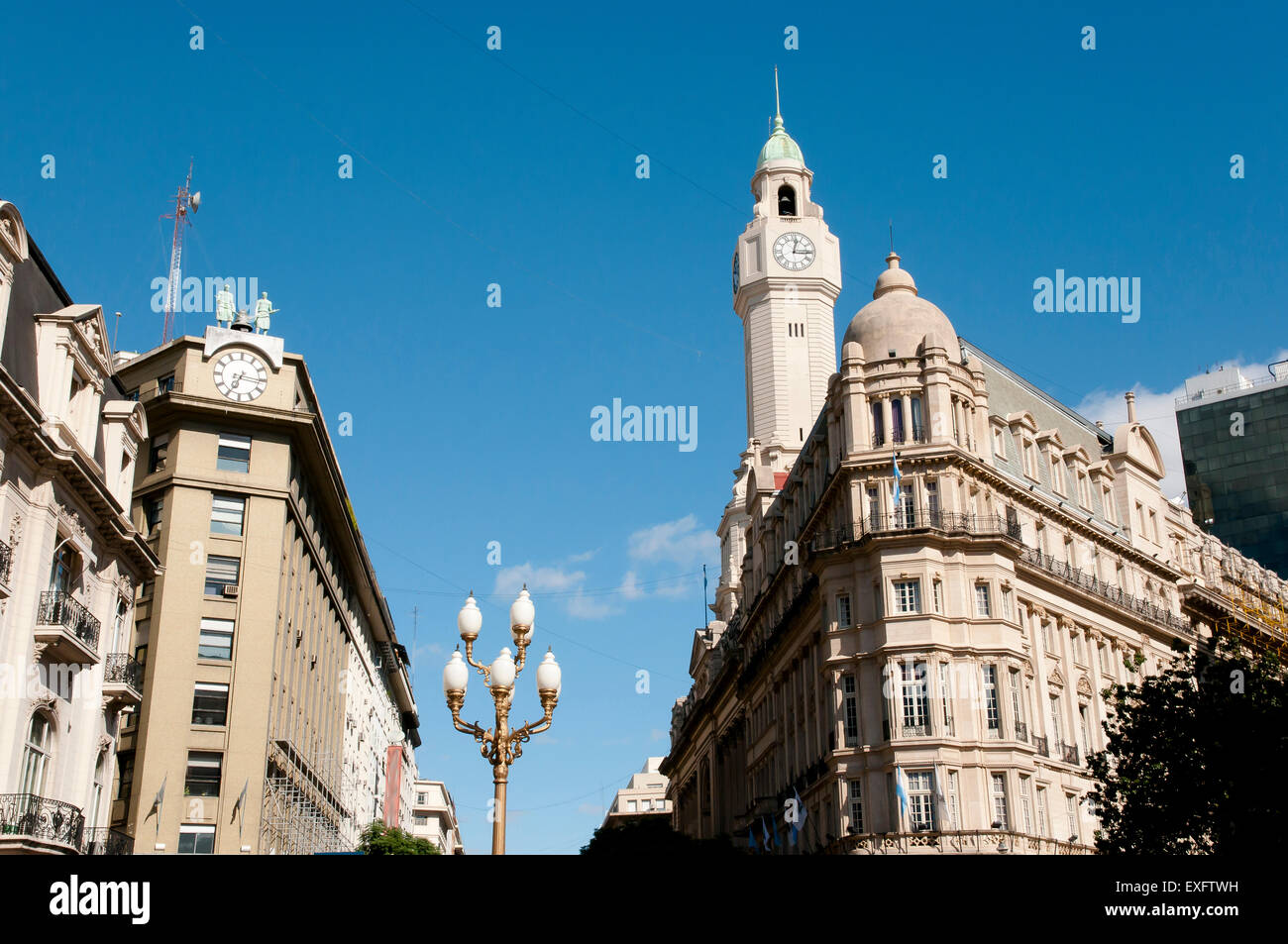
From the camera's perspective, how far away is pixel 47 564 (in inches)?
1475

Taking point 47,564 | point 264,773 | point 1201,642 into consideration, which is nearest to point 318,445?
point 264,773

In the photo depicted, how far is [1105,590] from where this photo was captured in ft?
224

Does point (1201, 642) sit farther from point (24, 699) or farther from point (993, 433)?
point (24, 699)

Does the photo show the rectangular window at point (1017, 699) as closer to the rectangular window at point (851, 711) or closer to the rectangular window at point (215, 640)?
the rectangular window at point (851, 711)

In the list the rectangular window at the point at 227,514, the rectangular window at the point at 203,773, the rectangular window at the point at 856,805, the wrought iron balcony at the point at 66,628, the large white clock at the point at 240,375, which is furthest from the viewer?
the large white clock at the point at 240,375

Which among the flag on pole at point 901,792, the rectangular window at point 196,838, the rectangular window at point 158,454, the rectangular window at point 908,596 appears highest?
the rectangular window at point 158,454

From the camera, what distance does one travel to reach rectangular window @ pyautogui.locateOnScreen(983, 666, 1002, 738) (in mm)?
56188

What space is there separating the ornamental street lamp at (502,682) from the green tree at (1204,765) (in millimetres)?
20538

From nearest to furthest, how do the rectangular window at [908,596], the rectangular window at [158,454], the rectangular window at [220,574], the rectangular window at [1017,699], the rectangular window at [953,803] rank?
1. the rectangular window at [953,803]
2. the rectangular window at [1017,699]
3. the rectangular window at [908,596]
4. the rectangular window at [220,574]
5. the rectangular window at [158,454]

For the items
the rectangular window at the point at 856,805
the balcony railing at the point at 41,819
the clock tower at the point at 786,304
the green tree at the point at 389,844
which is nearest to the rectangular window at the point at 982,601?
the rectangular window at the point at 856,805

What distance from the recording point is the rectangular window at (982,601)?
58.9 meters

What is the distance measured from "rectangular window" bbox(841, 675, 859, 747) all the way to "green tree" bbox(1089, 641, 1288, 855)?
1434 centimetres

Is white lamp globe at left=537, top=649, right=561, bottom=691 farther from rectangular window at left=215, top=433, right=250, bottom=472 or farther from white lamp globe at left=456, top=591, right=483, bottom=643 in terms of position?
rectangular window at left=215, top=433, right=250, bottom=472

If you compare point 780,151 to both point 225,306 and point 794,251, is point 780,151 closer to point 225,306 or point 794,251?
point 794,251
